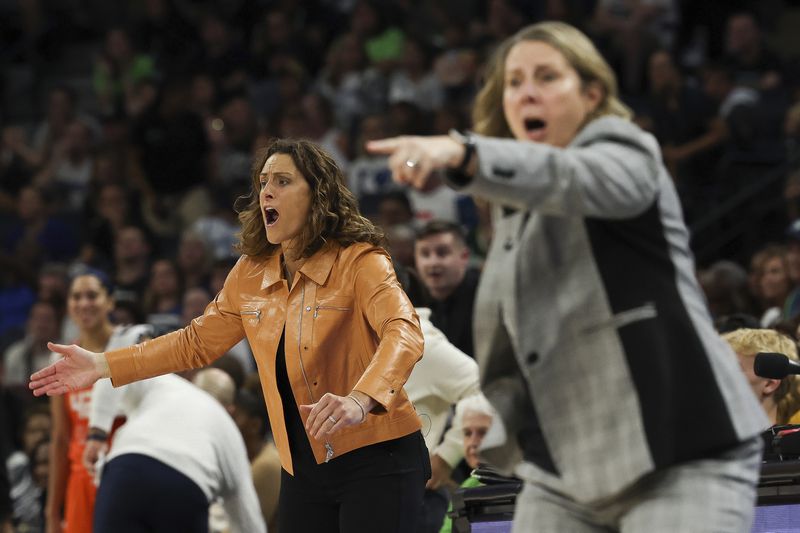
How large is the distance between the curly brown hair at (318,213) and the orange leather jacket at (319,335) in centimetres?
4

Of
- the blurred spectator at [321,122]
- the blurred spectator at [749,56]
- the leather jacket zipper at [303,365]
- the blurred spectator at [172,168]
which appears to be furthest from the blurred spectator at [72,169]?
the leather jacket zipper at [303,365]

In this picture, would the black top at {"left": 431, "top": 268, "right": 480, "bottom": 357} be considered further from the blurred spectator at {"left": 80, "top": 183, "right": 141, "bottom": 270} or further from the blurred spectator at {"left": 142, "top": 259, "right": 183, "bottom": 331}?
the blurred spectator at {"left": 80, "top": 183, "right": 141, "bottom": 270}

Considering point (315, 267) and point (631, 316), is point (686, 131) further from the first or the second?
point (631, 316)

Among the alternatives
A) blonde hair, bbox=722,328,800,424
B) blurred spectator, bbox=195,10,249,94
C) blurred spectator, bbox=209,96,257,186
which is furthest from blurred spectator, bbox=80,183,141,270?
blonde hair, bbox=722,328,800,424

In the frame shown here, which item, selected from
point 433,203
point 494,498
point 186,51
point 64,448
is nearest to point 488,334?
point 494,498

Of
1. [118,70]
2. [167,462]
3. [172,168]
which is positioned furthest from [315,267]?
[118,70]

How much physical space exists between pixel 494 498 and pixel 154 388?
1858 millimetres

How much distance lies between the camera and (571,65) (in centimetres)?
277

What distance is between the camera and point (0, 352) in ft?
34.3

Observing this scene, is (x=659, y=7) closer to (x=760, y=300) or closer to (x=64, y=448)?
(x=760, y=300)

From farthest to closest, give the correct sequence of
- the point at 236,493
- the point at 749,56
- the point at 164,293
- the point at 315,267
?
the point at 749,56 → the point at 164,293 → the point at 236,493 → the point at 315,267

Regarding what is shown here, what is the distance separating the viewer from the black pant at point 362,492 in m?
3.86

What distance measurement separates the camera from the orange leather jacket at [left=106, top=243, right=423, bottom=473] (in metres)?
3.84

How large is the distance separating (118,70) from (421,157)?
11.3 meters
